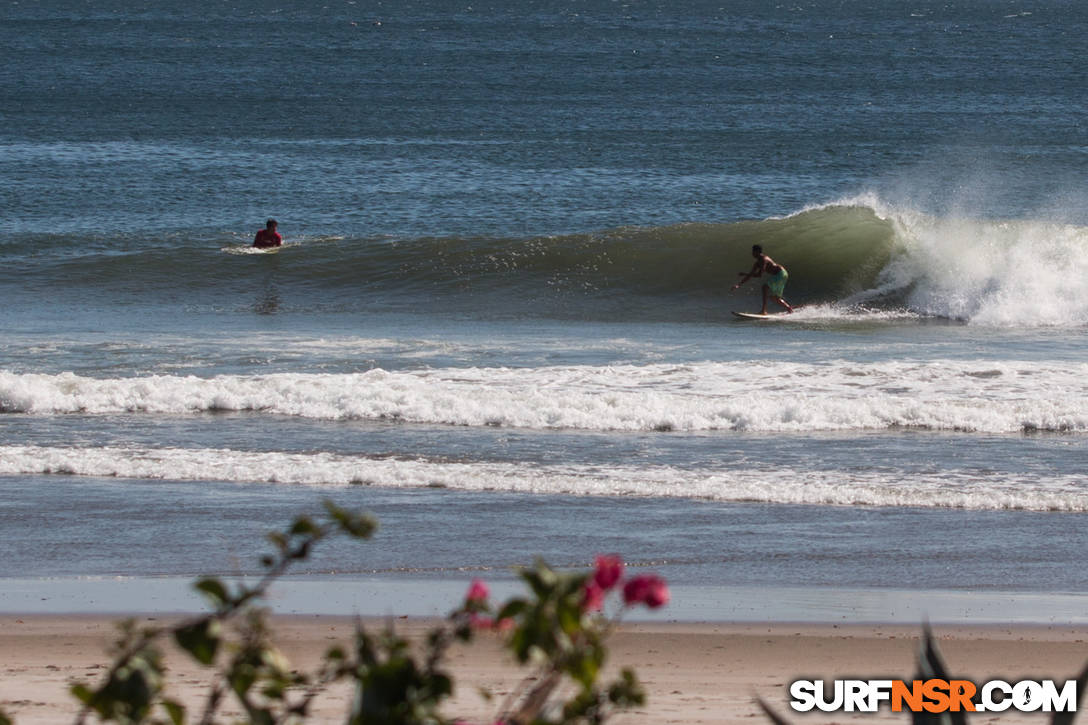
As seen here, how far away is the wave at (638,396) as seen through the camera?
13695 millimetres

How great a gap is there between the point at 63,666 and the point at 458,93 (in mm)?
53396

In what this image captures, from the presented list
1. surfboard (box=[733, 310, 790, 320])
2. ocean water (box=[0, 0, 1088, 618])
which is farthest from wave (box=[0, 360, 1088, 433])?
surfboard (box=[733, 310, 790, 320])

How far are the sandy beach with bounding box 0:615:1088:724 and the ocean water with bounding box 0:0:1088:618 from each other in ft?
2.35

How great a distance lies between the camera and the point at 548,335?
66.7 ft

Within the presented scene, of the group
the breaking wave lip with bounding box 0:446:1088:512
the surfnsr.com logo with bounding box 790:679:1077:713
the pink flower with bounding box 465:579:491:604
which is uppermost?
the breaking wave lip with bounding box 0:446:1088:512

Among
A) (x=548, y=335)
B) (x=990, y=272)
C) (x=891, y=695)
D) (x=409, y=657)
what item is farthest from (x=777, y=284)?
(x=409, y=657)

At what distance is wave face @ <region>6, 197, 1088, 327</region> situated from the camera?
23125mm

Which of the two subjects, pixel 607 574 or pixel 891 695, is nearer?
pixel 607 574

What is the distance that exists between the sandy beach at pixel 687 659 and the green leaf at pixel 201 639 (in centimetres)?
373

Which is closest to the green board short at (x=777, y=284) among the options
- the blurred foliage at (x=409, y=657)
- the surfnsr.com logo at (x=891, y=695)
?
the surfnsr.com logo at (x=891, y=695)

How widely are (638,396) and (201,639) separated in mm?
12032

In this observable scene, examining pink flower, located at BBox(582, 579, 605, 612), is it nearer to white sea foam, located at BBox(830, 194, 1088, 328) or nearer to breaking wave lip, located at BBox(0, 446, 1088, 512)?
breaking wave lip, located at BBox(0, 446, 1088, 512)

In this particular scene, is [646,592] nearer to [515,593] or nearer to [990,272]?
[515,593]

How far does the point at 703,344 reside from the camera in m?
19.1
